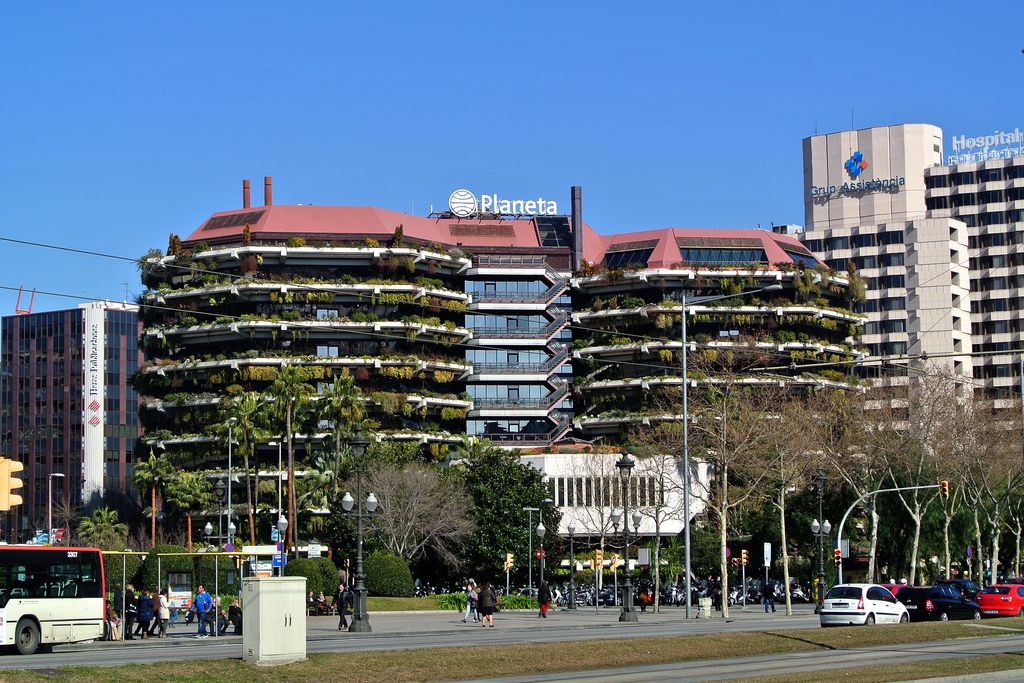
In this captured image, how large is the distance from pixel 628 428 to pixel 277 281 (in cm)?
2977

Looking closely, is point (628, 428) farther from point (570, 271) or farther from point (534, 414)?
point (570, 271)

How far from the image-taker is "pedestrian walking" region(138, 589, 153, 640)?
47.2 m

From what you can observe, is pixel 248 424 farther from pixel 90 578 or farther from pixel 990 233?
pixel 990 233

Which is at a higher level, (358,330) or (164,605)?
(358,330)

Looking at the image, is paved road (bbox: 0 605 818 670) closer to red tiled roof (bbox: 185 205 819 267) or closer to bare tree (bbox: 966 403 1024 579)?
bare tree (bbox: 966 403 1024 579)

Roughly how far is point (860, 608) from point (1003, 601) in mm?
9598

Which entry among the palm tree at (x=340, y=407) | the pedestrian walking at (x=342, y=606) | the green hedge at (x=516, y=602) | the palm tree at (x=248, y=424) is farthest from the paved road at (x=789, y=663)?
the palm tree at (x=248, y=424)

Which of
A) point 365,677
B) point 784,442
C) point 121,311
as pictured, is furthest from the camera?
point 121,311

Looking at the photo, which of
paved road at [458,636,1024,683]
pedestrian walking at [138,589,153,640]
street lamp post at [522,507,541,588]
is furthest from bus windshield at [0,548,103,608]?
street lamp post at [522,507,541,588]

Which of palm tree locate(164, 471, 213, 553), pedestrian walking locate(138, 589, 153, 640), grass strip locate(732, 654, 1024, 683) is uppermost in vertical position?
palm tree locate(164, 471, 213, 553)

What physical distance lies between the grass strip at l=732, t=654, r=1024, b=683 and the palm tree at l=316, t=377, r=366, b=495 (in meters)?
64.7

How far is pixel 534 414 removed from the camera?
122 metres

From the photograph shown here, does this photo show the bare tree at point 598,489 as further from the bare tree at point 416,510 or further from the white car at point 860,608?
the white car at point 860,608

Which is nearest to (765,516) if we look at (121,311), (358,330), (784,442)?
(784,442)
